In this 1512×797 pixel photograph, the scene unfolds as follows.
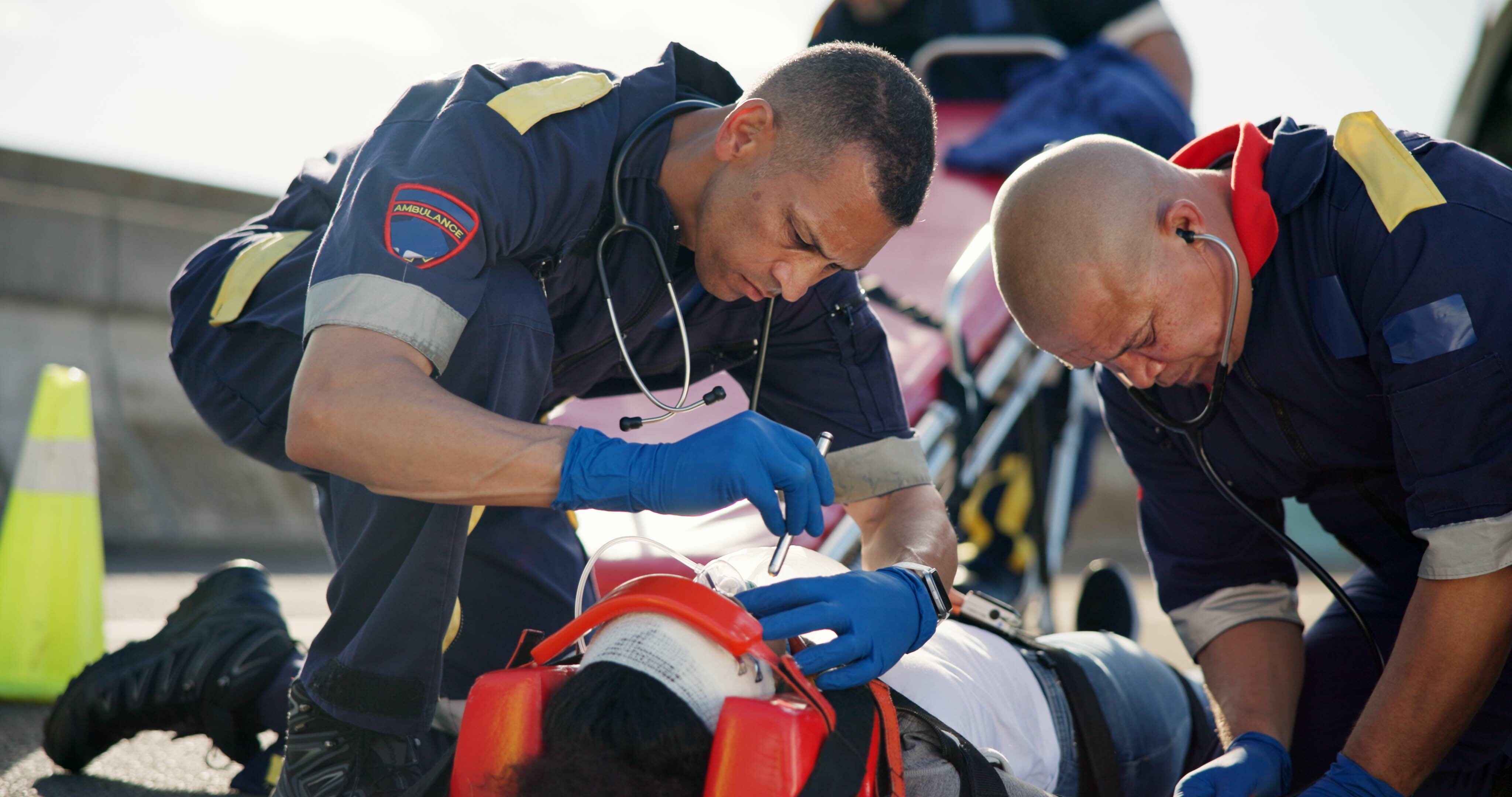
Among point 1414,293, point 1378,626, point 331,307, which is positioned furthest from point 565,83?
point 1378,626

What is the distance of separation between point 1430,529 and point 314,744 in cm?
147

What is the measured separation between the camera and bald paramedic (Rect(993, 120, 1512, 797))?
146cm

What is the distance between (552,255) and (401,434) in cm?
44

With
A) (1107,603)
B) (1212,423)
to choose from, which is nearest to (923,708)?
(1212,423)

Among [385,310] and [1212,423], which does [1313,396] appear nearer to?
[1212,423]

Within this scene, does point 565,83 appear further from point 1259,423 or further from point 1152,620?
point 1152,620

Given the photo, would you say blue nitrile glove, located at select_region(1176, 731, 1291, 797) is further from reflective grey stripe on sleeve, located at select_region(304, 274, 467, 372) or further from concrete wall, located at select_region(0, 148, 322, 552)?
concrete wall, located at select_region(0, 148, 322, 552)

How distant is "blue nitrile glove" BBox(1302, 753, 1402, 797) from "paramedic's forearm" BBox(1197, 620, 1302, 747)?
0.94 ft

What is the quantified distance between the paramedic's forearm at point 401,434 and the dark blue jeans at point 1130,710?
0.80 m

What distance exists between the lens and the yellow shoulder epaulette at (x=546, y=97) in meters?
1.54

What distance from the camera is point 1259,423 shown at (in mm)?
1796

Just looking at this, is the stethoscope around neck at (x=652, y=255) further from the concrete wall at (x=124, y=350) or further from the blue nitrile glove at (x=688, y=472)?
the concrete wall at (x=124, y=350)

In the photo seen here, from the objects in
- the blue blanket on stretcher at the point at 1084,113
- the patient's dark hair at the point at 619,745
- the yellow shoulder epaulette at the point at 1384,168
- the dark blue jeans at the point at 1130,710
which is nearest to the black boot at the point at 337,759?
the patient's dark hair at the point at 619,745

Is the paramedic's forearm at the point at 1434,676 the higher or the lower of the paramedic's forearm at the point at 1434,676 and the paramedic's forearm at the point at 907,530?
the higher
